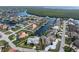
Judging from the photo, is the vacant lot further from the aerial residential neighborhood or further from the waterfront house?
the waterfront house

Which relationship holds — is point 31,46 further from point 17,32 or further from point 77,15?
point 77,15

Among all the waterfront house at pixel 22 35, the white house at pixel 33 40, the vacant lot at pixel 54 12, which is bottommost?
the white house at pixel 33 40

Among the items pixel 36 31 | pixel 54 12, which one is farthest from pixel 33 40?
pixel 54 12

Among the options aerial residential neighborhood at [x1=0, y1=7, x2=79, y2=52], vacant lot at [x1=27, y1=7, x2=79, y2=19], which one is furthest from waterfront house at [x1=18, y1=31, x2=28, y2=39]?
vacant lot at [x1=27, y1=7, x2=79, y2=19]

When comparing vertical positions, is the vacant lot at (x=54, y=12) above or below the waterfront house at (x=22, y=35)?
above

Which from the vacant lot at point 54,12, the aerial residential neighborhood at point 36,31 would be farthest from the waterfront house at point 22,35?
the vacant lot at point 54,12

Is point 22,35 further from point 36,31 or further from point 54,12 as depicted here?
point 54,12

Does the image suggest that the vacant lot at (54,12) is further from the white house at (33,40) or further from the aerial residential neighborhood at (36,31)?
the white house at (33,40)
